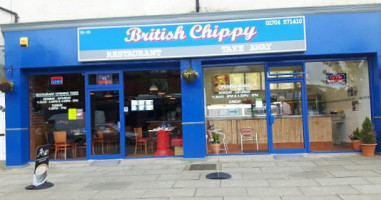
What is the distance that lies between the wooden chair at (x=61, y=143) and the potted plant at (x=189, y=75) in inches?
168

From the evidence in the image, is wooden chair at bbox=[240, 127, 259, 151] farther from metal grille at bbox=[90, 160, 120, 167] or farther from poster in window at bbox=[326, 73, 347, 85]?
metal grille at bbox=[90, 160, 120, 167]

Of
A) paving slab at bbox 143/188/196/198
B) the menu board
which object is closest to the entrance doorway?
the menu board

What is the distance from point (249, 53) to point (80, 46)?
5045 mm

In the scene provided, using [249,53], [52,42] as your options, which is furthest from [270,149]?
[52,42]

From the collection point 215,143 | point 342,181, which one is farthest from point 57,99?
point 342,181

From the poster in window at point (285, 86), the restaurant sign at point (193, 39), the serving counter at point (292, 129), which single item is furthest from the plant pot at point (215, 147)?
the restaurant sign at point (193, 39)

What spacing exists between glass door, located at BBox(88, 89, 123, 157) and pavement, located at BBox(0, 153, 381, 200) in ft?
1.83

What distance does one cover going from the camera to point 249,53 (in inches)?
382

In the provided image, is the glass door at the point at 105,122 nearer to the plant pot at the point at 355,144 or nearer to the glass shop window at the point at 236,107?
the glass shop window at the point at 236,107

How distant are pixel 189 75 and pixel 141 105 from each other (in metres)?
1.98

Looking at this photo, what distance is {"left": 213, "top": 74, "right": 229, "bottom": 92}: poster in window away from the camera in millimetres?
10478

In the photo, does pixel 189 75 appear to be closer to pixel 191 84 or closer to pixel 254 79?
pixel 191 84

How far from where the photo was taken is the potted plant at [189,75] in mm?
9539

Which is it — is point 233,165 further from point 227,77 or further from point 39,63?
point 39,63
